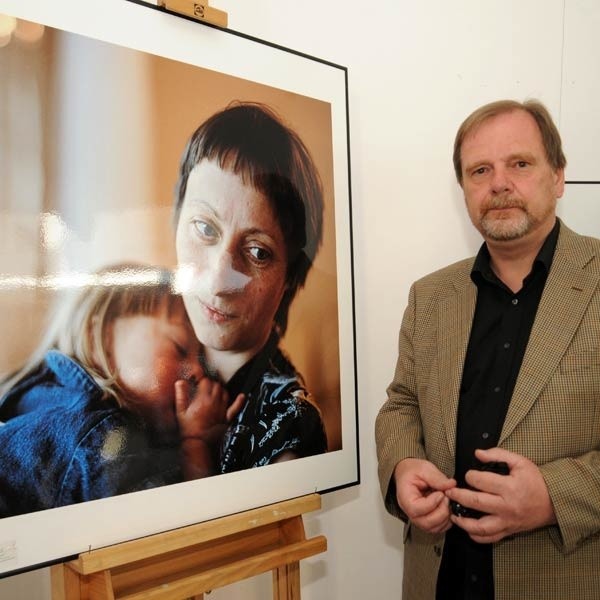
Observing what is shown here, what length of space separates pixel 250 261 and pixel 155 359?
12.8 inches

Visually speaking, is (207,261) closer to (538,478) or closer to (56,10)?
(56,10)

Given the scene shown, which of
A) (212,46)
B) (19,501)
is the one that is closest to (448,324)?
(212,46)

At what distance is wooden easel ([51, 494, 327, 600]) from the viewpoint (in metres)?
1.13

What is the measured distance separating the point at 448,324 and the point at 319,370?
13.5 inches

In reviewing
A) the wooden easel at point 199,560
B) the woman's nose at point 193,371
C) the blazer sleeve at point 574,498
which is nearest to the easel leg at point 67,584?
the wooden easel at point 199,560

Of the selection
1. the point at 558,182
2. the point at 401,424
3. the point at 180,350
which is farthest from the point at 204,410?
the point at 558,182

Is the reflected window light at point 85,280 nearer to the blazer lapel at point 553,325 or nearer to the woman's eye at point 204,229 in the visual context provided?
the woman's eye at point 204,229

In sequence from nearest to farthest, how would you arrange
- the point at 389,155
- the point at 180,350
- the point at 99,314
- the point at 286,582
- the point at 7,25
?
the point at 7,25
the point at 99,314
the point at 180,350
the point at 286,582
the point at 389,155

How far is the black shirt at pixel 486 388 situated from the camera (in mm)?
1395

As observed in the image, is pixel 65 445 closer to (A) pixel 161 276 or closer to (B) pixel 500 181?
(A) pixel 161 276

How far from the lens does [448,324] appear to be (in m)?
1.55

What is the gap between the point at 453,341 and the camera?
4.97 feet

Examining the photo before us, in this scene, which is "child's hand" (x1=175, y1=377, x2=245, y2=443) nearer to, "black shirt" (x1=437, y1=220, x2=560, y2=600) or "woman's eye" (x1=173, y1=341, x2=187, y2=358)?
"woman's eye" (x1=173, y1=341, x2=187, y2=358)

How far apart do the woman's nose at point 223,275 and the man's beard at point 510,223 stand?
2.00 feet
